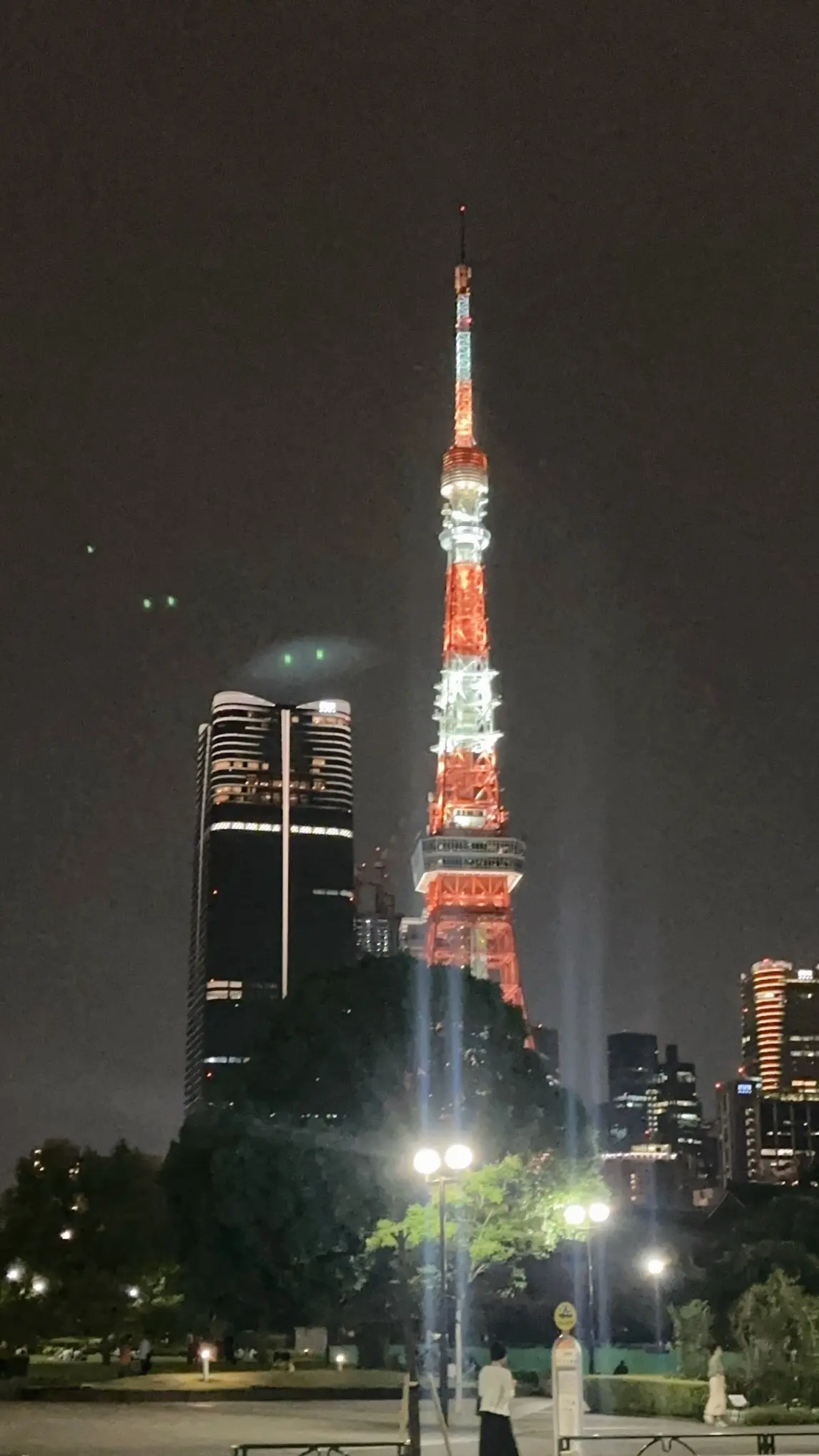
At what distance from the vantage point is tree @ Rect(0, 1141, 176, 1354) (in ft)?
174

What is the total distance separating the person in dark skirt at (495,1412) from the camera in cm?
1559

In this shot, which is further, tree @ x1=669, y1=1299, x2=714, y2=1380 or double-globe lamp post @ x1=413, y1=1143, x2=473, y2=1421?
tree @ x1=669, y1=1299, x2=714, y2=1380

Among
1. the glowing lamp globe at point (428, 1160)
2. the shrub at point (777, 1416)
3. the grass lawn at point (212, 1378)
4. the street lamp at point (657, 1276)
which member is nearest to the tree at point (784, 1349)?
the shrub at point (777, 1416)

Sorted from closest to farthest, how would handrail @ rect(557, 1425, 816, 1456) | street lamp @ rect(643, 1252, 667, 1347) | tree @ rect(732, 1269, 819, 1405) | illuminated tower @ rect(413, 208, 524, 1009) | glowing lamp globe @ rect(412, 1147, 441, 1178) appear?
handrail @ rect(557, 1425, 816, 1456) < glowing lamp globe @ rect(412, 1147, 441, 1178) < tree @ rect(732, 1269, 819, 1405) < street lamp @ rect(643, 1252, 667, 1347) < illuminated tower @ rect(413, 208, 524, 1009)

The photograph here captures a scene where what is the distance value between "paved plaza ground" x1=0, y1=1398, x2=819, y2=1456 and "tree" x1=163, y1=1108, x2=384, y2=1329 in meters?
4.05

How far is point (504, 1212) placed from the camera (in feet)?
129

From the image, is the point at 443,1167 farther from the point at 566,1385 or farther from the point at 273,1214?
the point at 273,1214

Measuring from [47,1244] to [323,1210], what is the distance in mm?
19327

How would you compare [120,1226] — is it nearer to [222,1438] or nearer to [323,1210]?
[323,1210]

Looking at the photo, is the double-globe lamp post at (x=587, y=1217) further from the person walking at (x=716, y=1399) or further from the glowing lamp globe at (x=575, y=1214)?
the person walking at (x=716, y=1399)

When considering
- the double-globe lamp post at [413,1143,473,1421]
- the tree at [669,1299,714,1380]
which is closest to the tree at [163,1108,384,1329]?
the tree at [669,1299,714,1380]

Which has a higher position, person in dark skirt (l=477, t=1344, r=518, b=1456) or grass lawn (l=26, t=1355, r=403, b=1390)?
person in dark skirt (l=477, t=1344, r=518, b=1456)

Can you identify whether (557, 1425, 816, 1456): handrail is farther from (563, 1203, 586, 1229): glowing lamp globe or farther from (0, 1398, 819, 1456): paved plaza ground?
(563, 1203, 586, 1229): glowing lamp globe

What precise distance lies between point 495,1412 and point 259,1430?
1326 cm
